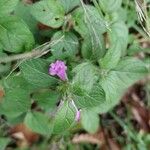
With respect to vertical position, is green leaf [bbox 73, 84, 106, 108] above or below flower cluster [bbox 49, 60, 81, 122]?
below

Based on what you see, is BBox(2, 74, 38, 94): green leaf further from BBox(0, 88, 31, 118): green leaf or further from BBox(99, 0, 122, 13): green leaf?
BBox(99, 0, 122, 13): green leaf

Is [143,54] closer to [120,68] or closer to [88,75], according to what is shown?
[120,68]

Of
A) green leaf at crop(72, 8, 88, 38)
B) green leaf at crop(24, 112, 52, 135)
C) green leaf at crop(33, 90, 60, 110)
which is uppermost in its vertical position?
→ green leaf at crop(72, 8, 88, 38)

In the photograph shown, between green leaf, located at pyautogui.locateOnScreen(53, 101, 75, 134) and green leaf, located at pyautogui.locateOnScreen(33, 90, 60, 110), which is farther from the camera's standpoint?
green leaf, located at pyautogui.locateOnScreen(33, 90, 60, 110)

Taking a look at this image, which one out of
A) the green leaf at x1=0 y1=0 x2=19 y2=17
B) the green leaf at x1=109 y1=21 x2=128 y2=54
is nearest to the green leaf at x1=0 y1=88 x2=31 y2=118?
the green leaf at x1=0 y1=0 x2=19 y2=17

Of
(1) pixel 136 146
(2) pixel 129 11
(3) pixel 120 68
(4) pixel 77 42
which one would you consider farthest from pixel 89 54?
(1) pixel 136 146

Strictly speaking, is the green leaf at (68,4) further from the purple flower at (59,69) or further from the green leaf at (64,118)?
the green leaf at (64,118)

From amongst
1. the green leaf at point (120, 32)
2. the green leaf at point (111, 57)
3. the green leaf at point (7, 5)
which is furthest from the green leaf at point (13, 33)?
the green leaf at point (120, 32)

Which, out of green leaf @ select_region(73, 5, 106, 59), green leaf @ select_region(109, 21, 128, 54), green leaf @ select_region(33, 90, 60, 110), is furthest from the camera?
green leaf @ select_region(109, 21, 128, 54)
